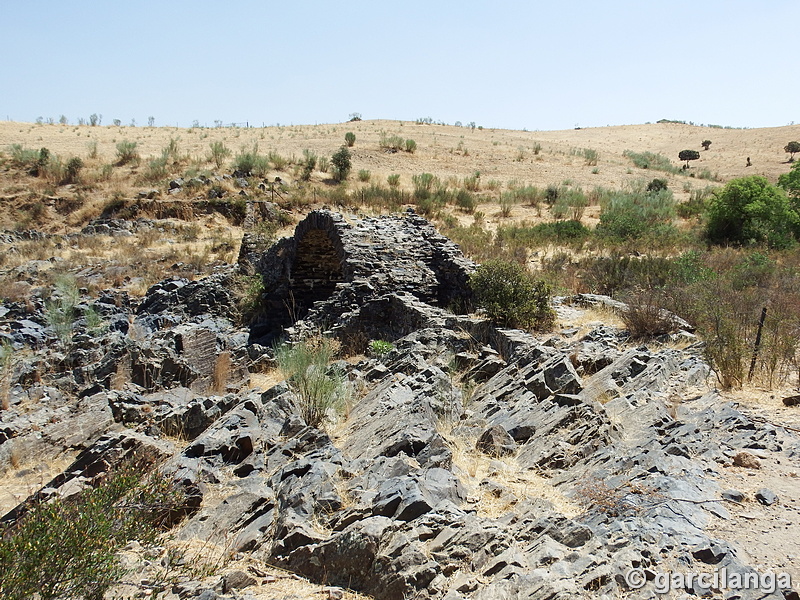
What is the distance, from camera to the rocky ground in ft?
12.0

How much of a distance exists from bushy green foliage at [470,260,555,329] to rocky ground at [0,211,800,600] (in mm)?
407

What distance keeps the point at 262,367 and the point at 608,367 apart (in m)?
7.03

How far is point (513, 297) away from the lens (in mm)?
10047

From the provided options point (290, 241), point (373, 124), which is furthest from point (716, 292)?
point (373, 124)

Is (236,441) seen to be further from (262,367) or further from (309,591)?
(262,367)

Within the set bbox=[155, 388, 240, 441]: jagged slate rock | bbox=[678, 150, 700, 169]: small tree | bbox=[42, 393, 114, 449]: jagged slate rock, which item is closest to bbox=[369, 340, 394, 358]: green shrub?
bbox=[155, 388, 240, 441]: jagged slate rock

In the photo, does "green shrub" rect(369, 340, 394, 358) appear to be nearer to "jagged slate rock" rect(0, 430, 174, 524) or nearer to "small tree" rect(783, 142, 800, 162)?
"jagged slate rock" rect(0, 430, 174, 524)

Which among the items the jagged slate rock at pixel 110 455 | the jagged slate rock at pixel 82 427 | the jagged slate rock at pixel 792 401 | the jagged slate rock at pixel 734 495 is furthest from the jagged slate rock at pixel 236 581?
the jagged slate rock at pixel 792 401

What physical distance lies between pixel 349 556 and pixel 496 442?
A: 2.27m

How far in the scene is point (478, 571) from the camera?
3635 millimetres

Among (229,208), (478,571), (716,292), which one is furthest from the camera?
(229,208)

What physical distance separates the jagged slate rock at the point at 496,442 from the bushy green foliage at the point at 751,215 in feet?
51.0

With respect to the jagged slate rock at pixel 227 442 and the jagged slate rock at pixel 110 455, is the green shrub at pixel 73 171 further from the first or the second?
the jagged slate rock at pixel 227 442

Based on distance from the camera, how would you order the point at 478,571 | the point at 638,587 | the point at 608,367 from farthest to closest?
the point at 608,367 < the point at 478,571 < the point at 638,587
